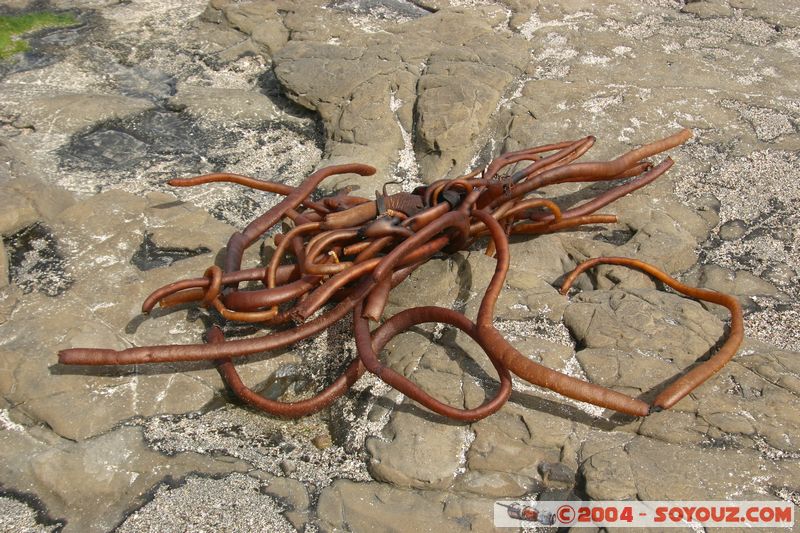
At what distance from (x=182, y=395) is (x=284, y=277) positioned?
2.12 ft

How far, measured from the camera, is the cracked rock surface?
2438 millimetres

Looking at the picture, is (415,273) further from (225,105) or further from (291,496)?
(225,105)

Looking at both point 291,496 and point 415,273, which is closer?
point 291,496

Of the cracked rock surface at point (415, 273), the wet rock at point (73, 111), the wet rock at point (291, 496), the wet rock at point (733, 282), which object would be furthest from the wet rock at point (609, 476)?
the wet rock at point (73, 111)

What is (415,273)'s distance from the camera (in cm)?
311

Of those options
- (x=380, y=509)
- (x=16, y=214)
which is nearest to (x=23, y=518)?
(x=380, y=509)

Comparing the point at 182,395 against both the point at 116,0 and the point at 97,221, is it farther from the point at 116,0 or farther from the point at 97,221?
the point at 116,0

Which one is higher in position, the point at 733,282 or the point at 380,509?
the point at 733,282

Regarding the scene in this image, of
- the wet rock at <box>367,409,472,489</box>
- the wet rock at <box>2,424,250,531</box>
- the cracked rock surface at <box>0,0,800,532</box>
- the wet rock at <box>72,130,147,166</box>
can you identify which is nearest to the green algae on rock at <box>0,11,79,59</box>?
the cracked rock surface at <box>0,0,800,532</box>

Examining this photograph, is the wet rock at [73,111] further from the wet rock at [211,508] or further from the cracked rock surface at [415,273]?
the wet rock at [211,508]

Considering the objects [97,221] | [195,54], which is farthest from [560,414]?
[195,54]

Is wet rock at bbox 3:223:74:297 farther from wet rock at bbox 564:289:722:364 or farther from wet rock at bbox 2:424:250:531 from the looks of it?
wet rock at bbox 564:289:722:364

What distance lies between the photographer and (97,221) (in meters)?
3.48

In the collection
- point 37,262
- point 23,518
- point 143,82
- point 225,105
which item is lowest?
point 23,518
